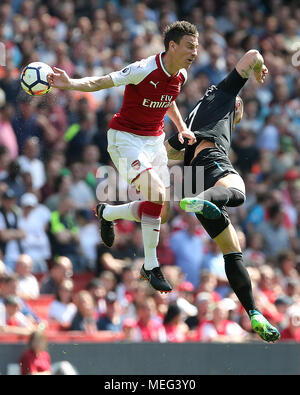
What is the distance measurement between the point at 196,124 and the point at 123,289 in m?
3.70

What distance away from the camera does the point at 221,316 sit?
10.8 metres

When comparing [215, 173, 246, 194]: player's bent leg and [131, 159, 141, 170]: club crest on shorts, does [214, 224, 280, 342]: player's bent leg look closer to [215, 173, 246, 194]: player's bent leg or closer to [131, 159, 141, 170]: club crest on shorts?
[215, 173, 246, 194]: player's bent leg

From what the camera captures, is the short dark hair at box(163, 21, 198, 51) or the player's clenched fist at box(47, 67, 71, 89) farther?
the short dark hair at box(163, 21, 198, 51)

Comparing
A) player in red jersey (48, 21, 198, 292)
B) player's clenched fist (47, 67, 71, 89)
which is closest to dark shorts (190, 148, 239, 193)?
player in red jersey (48, 21, 198, 292)

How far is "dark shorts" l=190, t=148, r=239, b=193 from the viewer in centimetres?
775

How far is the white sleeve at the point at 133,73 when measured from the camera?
7.40m

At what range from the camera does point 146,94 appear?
25.1 ft

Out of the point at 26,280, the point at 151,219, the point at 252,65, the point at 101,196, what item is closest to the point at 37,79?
the point at 151,219

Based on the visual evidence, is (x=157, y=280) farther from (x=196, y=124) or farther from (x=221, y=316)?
(x=221, y=316)

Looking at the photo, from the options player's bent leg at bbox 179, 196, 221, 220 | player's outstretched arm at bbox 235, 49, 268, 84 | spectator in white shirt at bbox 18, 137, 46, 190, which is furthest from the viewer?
spectator in white shirt at bbox 18, 137, 46, 190

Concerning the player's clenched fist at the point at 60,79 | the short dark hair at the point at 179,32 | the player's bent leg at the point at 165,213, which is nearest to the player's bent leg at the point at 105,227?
the player's bent leg at the point at 165,213

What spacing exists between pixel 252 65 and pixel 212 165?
1.03m

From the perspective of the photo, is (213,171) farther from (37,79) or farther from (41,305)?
(41,305)

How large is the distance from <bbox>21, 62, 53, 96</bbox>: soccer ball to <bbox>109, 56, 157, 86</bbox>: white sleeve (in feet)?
1.88
